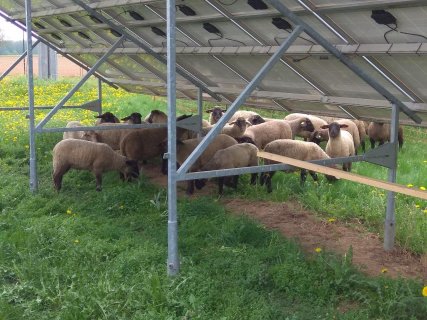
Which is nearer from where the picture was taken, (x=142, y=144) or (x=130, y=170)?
(x=130, y=170)

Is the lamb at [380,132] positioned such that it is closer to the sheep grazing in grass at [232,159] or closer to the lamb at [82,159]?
the sheep grazing in grass at [232,159]

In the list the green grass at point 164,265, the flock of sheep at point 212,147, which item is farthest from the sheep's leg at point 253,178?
the green grass at point 164,265

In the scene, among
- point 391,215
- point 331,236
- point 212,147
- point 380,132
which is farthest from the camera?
point 380,132

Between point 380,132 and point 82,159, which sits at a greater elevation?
point 380,132

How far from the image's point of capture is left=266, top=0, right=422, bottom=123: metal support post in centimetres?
539

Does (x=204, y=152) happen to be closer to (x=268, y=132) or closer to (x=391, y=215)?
(x=268, y=132)

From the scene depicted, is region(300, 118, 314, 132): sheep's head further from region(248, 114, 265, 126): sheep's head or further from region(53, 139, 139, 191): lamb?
region(53, 139, 139, 191): lamb

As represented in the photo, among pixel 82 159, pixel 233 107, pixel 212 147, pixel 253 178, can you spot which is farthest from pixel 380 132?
pixel 233 107

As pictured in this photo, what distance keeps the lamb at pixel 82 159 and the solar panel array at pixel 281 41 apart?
1.93 meters

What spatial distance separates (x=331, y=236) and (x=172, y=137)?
9.27ft

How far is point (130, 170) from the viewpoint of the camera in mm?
9641

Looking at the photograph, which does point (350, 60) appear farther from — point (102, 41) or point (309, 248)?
point (102, 41)

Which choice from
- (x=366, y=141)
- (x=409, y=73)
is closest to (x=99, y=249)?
(x=409, y=73)

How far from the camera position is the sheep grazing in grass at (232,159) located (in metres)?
8.90
